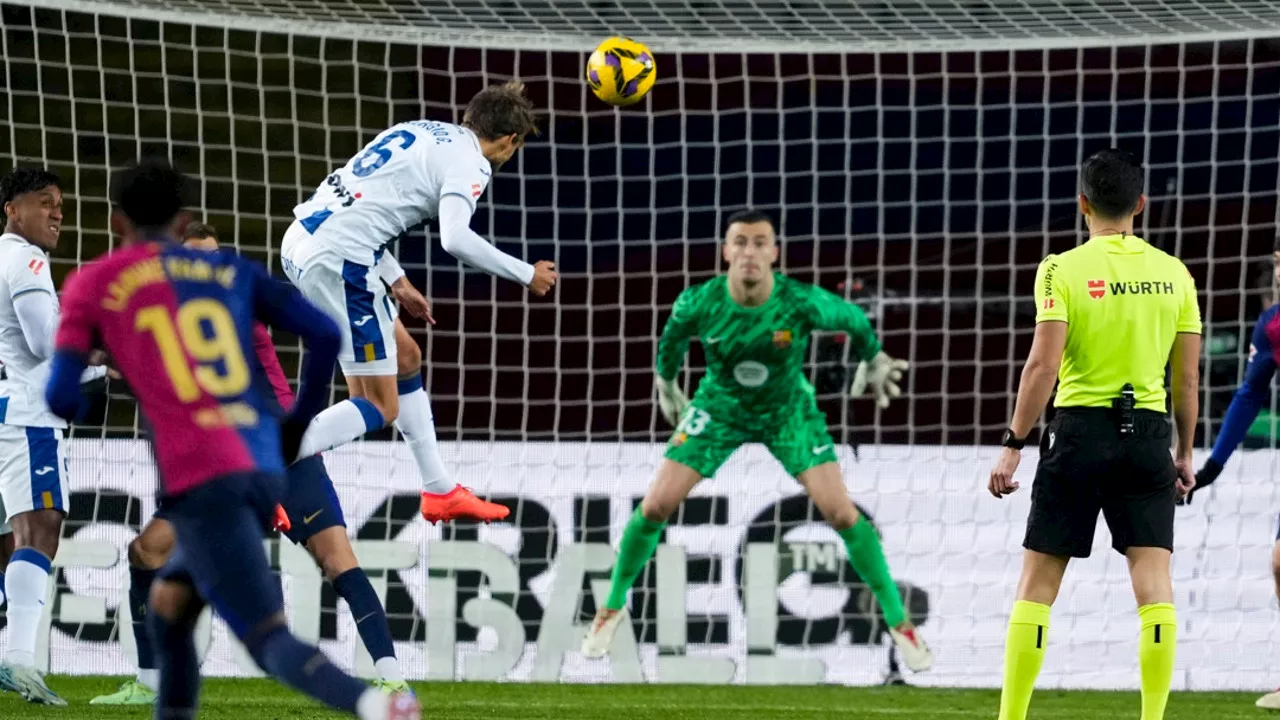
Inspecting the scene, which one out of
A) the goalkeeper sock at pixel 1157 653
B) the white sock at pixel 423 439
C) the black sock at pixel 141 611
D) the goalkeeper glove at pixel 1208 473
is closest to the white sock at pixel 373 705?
the goalkeeper sock at pixel 1157 653

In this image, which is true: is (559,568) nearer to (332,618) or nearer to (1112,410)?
(332,618)

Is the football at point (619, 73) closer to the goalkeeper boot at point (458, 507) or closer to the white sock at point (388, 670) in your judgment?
the goalkeeper boot at point (458, 507)

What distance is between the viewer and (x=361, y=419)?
630 cm

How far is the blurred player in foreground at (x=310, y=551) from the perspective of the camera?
639 centimetres

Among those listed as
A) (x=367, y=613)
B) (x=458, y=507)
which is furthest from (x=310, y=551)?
(x=458, y=507)

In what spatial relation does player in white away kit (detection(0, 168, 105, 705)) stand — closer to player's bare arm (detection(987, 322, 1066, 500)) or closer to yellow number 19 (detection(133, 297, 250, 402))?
yellow number 19 (detection(133, 297, 250, 402))

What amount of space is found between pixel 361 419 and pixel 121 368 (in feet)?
7.42

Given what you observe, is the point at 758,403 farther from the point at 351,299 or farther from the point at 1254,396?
the point at 351,299

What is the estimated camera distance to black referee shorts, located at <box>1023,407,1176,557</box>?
5.30 meters

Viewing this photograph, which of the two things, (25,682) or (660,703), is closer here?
(25,682)

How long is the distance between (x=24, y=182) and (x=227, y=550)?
3.57 metres

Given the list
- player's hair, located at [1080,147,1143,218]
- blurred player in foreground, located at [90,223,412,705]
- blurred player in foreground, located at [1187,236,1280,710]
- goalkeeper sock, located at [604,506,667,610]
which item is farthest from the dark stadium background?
player's hair, located at [1080,147,1143,218]

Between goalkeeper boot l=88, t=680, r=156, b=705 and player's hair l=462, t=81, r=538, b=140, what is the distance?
2572 millimetres

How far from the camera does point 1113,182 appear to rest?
5395 mm
